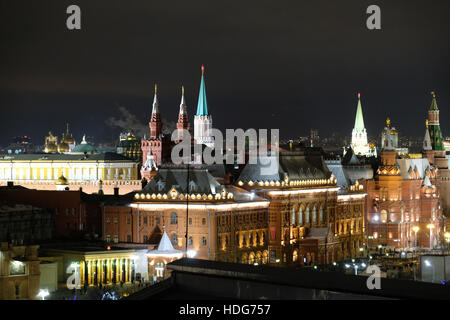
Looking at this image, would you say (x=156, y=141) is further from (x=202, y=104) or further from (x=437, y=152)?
(x=437, y=152)

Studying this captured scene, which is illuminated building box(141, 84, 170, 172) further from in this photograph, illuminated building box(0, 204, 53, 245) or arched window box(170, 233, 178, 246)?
arched window box(170, 233, 178, 246)

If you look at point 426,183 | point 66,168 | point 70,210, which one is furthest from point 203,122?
point 70,210

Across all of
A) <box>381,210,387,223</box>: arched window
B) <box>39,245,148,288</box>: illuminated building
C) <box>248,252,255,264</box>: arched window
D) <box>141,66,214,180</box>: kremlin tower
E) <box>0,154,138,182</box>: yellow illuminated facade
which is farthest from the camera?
<box>0,154,138,182</box>: yellow illuminated facade

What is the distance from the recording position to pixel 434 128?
176m

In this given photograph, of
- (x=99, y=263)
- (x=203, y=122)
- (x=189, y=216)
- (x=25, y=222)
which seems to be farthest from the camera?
(x=203, y=122)

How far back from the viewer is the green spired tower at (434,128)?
174875 millimetres

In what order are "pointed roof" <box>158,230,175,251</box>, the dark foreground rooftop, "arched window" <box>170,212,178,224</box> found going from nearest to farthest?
1. the dark foreground rooftop
2. "pointed roof" <box>158,230,175,251</box>
3. "arched window" <box>170,212,178,224</box>

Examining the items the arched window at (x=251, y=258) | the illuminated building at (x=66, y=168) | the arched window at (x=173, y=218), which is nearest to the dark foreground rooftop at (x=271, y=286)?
the arched window at (x=173, y=218)

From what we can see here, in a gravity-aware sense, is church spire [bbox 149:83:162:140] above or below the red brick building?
above

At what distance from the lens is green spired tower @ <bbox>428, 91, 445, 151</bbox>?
6885 inches

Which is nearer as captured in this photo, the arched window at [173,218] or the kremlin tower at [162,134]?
the arched window at [173,218]

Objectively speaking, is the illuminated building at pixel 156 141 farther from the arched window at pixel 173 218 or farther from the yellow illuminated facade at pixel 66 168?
the arched window at pixel 173 218

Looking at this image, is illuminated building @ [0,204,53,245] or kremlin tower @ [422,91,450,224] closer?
illuminated building @ [0,204,53,245]

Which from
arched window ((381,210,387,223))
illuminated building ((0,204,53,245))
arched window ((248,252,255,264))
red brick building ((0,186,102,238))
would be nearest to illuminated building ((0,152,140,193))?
arched window ((381,210,387,223))
